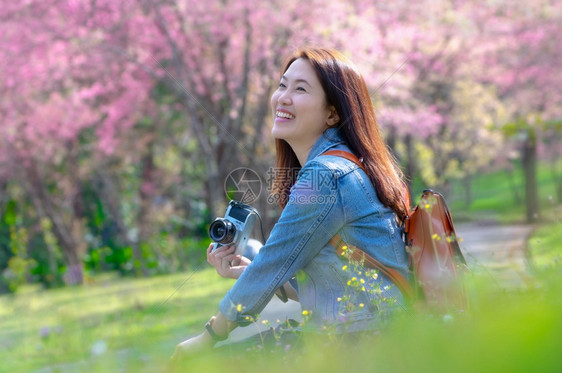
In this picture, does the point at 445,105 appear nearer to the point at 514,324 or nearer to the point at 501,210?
the point at 501,210

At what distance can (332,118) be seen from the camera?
2.11 meters

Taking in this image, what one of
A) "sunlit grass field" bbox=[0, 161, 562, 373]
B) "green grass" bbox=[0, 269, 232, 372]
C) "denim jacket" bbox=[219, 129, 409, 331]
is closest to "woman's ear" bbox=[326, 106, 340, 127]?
"denim jacket" bbox=[219, 129, 409, 331]

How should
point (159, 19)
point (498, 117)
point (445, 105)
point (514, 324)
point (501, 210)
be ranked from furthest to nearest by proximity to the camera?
point (501, 210) → point (498, 117) → point (445, 105) → point (159, 19) → point (514, 324)

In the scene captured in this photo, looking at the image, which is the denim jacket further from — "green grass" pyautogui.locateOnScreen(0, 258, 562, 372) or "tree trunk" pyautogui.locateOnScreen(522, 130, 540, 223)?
"tree trunk" pyautogui.locateOnScreen(522, 130, 540, 223)

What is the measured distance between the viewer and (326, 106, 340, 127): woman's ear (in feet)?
6.88

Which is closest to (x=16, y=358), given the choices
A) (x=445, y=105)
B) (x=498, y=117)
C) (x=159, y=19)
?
(x=159, y=19)

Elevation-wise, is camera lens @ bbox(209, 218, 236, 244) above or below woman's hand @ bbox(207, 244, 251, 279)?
above

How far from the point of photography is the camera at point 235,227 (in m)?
1.99

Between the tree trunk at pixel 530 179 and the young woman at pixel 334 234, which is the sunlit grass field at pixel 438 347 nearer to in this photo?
the young woman at pixel 334 234

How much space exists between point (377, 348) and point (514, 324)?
0.22 metres

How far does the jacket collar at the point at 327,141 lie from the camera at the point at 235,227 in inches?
10.4

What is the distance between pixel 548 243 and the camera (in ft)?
8.04

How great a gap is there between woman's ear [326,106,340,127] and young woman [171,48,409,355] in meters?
0.05

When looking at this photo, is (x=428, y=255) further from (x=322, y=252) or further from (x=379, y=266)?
(x=322, y=252)
